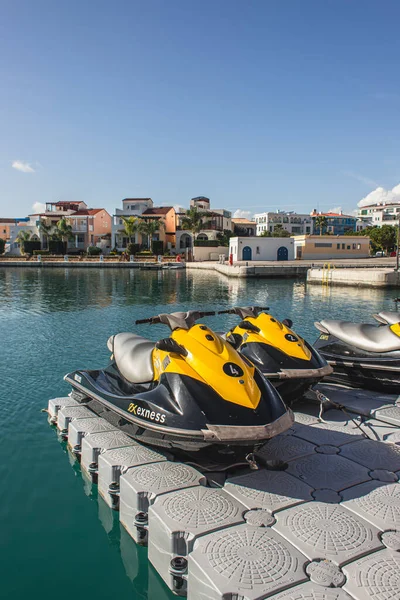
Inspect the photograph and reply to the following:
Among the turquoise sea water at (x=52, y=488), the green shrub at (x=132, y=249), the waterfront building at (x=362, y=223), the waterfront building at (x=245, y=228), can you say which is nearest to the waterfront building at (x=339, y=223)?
the waterfront building at (x=362, y=223)

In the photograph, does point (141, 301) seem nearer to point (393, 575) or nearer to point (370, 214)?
point (393, 575)

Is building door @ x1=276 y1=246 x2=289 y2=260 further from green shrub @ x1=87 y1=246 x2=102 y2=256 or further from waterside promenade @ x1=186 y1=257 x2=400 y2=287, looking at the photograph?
green shrub @ x1=87 y1=246 x2=102 y2=256

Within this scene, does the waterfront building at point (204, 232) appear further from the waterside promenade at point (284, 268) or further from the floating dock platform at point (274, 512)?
the floating dock platform at point (274, 512)

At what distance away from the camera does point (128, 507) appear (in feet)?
14.6

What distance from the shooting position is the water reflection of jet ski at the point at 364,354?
7262mm

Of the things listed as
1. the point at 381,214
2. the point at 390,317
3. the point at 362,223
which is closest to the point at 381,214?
the point at 381,214

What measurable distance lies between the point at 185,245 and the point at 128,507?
71.2 m

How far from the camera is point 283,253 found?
59094 millimetres

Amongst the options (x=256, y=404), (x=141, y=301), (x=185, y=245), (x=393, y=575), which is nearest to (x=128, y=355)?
(x=256, y=404)

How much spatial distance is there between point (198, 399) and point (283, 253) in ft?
184

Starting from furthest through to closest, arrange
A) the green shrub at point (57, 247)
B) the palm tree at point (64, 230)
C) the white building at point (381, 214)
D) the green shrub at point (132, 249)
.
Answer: the white building at point (381, 214)
the palm tree at point (64, 230)
the green shrub at point (57, 247)
the green shrub at point (132, 249)

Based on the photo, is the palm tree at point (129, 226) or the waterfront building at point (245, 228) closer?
the palm tree at point (129, 226)

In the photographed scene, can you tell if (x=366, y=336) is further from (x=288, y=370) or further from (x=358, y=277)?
(x=358, y=277)

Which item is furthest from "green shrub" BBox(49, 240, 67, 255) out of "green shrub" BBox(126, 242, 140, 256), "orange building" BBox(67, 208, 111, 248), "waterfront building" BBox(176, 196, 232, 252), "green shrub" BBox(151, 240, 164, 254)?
"waterfront building" BBox(176, 196, 232, 252)
